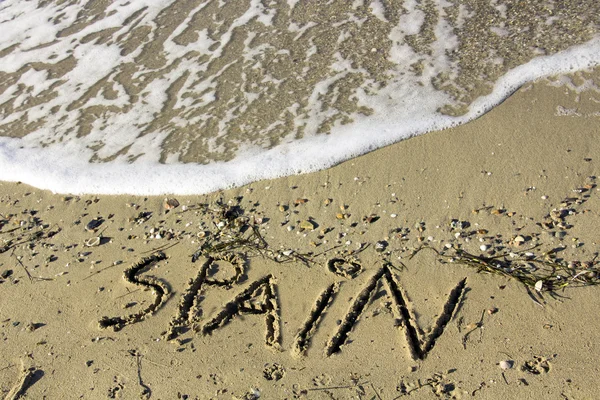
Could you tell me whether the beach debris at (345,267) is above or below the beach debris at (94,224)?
below

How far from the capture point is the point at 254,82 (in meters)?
4.61

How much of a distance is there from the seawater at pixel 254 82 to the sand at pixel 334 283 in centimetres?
25

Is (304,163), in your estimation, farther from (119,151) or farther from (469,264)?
(119,151)

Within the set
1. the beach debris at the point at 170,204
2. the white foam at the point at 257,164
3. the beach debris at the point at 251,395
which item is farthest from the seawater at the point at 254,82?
the beach debris at the point at 251,395

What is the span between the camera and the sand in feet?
8.39

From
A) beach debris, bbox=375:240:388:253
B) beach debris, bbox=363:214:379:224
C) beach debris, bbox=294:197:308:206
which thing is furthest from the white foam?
beach debris, bbox=375:240:388:253

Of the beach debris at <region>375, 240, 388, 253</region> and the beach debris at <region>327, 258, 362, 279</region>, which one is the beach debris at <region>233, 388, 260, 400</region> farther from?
the beach debris at <region>375, 240, 388, 253</region>

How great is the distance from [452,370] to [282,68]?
319 cm

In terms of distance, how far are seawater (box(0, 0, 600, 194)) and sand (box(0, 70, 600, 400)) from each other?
247mm

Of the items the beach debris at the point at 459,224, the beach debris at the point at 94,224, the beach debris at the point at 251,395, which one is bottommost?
the beach debris at the point at 459,224

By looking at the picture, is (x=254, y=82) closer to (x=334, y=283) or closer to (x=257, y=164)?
(x=257, y=164)

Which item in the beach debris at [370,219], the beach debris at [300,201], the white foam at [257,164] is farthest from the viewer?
the white foam at [257,164]

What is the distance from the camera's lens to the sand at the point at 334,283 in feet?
8.39

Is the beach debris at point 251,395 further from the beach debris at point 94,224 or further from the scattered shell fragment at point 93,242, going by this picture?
the beach debris at point 94,224
